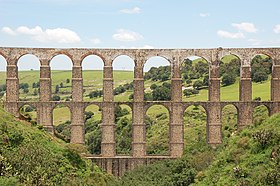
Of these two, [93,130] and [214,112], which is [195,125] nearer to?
[214,112]

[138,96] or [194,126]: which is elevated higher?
[138,96]

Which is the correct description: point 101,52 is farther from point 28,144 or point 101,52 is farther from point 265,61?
point 265,61

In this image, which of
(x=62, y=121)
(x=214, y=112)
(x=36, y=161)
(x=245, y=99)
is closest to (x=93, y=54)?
(x=214, y=112)

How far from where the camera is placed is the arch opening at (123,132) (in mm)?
61225

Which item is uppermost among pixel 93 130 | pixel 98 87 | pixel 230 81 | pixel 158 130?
pixel 98 87

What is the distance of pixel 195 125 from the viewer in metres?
64.4

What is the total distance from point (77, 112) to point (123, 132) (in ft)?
54.3

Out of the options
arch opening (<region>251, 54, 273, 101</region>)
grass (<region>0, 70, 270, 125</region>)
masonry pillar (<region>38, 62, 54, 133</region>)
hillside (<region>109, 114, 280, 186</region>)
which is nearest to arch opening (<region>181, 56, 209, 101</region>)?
grass (<region>0, 70, 270, 125</region>)

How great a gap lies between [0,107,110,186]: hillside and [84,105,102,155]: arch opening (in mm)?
19357

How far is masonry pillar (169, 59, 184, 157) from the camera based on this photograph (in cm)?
5012

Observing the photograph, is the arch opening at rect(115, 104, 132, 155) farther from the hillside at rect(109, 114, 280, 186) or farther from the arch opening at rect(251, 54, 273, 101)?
the hillside at rect(109, 114, 280, 186)

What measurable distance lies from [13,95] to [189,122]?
24664 mm

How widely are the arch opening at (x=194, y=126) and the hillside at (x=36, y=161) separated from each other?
67.2 feet

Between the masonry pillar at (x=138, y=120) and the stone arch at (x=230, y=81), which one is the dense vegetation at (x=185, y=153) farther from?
the masonry pillar at (x=138, y=120)
